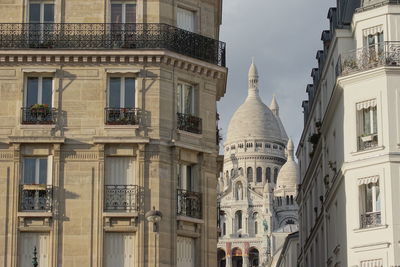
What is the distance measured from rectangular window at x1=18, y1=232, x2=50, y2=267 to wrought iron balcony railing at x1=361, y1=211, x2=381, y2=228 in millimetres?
11125

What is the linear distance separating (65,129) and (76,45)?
3.07m

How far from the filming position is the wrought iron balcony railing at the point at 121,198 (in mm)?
43125

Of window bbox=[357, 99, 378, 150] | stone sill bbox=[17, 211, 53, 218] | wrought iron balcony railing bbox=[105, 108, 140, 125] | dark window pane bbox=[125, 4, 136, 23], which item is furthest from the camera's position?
dark window pane bbox=[125, 4, 136, 23]

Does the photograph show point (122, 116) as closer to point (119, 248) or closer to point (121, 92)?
point (121, 92)

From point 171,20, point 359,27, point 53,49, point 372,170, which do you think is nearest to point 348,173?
point 372,170

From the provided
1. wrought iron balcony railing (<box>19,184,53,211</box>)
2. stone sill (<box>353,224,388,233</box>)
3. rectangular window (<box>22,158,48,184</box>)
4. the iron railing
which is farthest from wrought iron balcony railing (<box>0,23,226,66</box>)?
stone sill (<box>353,224,388,233</box>)

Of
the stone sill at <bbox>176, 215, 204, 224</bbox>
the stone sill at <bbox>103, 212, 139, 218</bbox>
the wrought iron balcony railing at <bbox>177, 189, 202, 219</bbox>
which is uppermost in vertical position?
the wrought iron balcony railing at <bbox>177, 189, 202, 219</bbox>

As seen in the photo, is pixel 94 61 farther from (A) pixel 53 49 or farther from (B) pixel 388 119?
(B) pixel 388 119

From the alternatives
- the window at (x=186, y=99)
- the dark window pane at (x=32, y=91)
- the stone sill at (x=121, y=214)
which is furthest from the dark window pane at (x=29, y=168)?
the window at (x=186, y=99)

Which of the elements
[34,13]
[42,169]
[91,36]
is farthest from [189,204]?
[34,13]

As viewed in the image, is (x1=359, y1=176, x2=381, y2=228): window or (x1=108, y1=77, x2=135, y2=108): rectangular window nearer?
(x1=359, y1=176, x2=381, y2=228): window

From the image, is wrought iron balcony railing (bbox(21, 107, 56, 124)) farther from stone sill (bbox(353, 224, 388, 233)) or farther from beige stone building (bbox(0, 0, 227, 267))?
stone sill (bbox(353, 224, 388, 233))

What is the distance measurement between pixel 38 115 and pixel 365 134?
38.2 ft

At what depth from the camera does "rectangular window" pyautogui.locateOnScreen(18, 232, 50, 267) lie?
141 ft
